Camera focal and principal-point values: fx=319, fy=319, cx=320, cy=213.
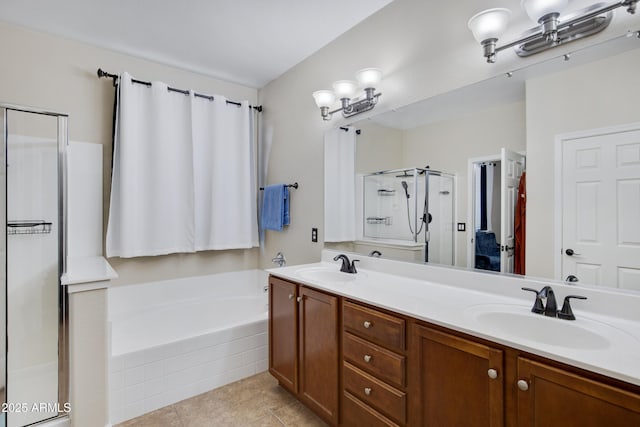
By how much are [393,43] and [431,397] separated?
2.01 meters

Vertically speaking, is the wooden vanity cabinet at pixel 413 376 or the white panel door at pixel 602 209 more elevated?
the white panel door at pixel 602 209

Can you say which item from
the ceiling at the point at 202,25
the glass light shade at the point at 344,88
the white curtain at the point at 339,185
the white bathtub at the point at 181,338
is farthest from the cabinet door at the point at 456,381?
the ceiling at the point at 202,25

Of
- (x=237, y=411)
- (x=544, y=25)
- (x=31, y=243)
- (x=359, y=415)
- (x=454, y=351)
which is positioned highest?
(x=544, y=25)

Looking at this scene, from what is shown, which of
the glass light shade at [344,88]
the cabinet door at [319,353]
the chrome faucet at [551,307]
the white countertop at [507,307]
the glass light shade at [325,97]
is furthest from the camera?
the glass light shade at [325,97]

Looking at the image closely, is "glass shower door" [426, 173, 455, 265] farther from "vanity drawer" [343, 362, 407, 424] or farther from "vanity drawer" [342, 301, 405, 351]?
"vanity drawer" [343, 362, 407, 424]

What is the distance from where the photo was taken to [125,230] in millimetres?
2613

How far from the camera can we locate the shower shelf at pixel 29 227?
229 centimetres

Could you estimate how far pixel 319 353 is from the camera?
1.79m

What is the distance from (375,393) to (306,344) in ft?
1.81

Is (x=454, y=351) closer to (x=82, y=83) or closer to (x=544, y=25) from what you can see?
(x=544, y=25)

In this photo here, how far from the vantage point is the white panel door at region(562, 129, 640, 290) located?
119 centimetres

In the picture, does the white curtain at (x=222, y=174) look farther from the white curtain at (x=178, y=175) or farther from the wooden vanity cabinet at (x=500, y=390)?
the wooden vanity cabinet at (x=500, y=390)

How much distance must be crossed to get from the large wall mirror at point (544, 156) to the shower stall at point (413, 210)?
0.03m

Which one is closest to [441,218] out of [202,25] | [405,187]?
[405,187]
